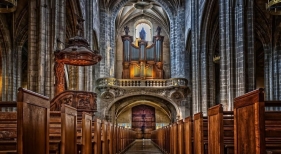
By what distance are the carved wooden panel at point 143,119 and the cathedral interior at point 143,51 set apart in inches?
3.8

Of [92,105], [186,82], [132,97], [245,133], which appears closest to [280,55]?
[186,82]

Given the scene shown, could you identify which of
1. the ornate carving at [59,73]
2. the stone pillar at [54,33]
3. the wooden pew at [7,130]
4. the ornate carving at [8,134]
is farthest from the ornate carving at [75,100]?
the ornate carving at [8,134]

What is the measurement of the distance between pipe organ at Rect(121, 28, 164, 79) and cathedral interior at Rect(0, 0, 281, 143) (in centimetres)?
9

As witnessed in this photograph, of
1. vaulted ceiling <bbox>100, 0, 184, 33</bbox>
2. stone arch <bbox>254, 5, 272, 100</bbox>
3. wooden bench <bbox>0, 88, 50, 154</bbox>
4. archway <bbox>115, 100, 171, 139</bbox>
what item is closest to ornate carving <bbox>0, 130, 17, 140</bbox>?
wooden bench <bbox>0, 88, 50, 154</bbox>

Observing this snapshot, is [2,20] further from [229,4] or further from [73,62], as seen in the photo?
[229,4]

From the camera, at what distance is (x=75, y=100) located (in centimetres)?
1154

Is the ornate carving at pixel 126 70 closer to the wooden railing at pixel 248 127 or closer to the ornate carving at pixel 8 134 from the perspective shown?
the wooden railing at pixel 248 127

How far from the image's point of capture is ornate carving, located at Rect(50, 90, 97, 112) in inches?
447

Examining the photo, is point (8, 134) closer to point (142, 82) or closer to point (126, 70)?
point (142, 82)

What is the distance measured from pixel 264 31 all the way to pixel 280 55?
1.78 metres

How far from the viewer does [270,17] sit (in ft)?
75.0

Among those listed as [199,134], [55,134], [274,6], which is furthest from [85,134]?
[274,6]

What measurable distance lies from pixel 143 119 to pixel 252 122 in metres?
34.4

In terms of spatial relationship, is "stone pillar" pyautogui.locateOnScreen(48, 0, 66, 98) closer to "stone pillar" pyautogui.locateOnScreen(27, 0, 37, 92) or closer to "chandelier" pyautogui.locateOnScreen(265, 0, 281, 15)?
"stone pillar" pyautogui.locateOnScreen(27, 0, 37, 92)
